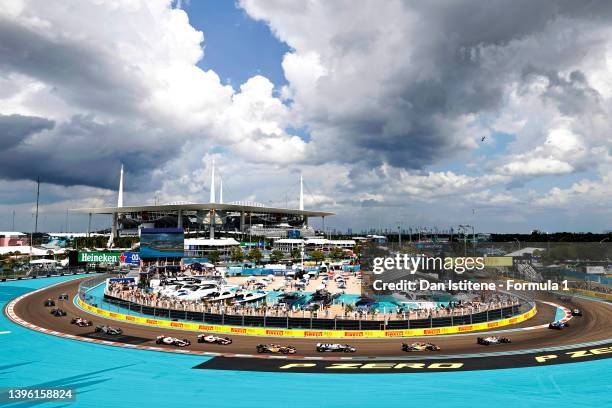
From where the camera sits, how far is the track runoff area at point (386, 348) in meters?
30.1

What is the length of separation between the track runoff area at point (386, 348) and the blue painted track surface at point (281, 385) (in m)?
1.46

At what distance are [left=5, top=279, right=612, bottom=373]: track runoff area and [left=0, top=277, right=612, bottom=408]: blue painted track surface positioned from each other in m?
1.46

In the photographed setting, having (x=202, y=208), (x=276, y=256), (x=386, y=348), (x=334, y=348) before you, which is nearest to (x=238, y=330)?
(x=334, y=348)

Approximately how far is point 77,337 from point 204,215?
138 m

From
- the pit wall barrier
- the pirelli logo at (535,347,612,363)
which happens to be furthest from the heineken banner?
the pirelli logo at (535,347,612,363)

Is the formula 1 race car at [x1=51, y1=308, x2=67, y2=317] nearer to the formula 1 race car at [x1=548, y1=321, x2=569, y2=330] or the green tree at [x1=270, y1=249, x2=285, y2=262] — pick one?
the formula 1 race car at [x1=548, y1=321, x2=569, y2=330]

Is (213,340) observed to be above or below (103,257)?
below

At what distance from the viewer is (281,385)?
85.8 feet

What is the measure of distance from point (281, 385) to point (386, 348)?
12.3m

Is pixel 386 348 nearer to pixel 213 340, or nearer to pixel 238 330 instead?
pixel 238 330

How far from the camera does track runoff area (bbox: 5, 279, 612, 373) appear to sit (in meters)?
30.1

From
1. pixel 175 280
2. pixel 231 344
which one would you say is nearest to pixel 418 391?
pixel 231 344

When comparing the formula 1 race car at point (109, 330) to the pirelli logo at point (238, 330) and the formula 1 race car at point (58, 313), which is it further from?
the formula 1 race car at point (58, 313)

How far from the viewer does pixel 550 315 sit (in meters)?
48.9
